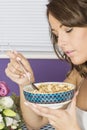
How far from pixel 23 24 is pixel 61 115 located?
3.63 feet

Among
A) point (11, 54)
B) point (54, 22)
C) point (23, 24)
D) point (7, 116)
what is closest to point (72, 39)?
point (54, 22)

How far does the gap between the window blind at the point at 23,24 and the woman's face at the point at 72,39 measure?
0.79 metres

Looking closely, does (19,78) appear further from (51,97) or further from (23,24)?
(23,24)

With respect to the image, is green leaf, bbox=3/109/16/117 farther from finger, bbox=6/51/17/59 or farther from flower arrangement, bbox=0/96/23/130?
finger, bbox=6/51/17/59

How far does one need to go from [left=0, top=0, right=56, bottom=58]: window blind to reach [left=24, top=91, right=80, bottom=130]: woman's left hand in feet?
3.45

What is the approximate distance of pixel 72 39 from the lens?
1287 millimetres

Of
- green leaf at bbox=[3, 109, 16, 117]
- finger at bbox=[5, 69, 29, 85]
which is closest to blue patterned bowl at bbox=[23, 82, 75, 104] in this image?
green leaf at bbox=[3, 109, 16, 117]

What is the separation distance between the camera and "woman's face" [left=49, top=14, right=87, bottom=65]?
1.28 meters

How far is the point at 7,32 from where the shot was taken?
83.6 inches

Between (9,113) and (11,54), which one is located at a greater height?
(11,54)

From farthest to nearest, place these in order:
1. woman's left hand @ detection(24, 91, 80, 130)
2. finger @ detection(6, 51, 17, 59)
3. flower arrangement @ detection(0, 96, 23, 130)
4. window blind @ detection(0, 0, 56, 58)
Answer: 1. window blind @ detection(0, 0, 56, 58)
2. finger @ detection(6, 51, 17, 59)
3. flower arrangement @ detection(0, 96, 23, 130)
4. woman's left hand @ detection(24, 91, 80, 130)

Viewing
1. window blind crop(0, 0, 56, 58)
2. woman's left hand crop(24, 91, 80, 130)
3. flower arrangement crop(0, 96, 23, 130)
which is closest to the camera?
woman's left hand crop(24, 91, 80, 130)

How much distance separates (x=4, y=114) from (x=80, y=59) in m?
0.35

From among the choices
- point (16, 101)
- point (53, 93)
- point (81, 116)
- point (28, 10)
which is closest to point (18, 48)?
point (28, 10)
